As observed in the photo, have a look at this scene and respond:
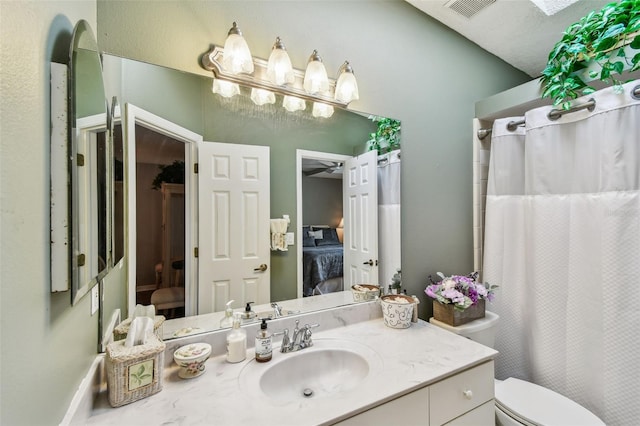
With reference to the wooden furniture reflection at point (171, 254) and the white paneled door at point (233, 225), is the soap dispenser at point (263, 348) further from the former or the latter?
the wooden furniture reflection at point (171, 254)

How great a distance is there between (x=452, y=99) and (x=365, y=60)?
0.71m

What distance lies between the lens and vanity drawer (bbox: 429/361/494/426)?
98cm

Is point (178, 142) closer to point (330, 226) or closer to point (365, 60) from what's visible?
point (330, 226)

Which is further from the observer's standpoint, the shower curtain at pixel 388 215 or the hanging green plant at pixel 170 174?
the shower curtain at pixel 388 215

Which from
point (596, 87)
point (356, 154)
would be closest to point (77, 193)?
point (356, 154)

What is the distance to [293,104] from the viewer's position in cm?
132

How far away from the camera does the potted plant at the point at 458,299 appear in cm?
145

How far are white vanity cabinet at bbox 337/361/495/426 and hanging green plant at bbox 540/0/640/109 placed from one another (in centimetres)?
146

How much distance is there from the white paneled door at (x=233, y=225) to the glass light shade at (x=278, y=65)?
0.99ft

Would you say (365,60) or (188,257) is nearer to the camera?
(188,257)

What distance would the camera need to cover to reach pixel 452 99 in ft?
5.99

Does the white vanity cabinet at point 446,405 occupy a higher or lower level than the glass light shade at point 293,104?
lower

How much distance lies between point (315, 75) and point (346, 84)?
0.55 ft

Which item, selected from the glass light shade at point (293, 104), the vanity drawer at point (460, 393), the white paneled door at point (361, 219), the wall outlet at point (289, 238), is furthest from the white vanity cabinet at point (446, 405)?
the glass light shade at point (293, 104)
